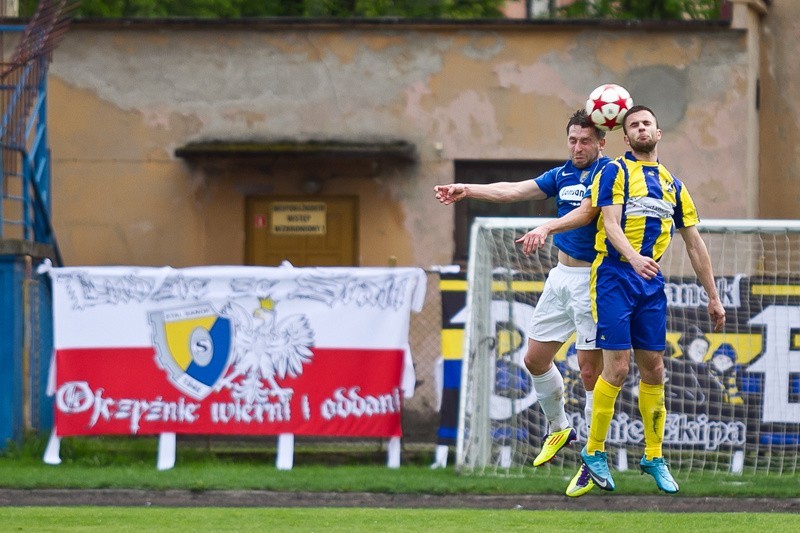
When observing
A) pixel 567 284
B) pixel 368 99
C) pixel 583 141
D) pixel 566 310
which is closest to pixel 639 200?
pixel 583 141

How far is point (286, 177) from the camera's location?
1642 centimetres

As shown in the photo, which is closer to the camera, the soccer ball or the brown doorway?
the soccer ball

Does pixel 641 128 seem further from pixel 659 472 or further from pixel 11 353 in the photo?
pixel 11 353

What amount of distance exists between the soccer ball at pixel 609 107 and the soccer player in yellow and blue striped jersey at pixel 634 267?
184 mm

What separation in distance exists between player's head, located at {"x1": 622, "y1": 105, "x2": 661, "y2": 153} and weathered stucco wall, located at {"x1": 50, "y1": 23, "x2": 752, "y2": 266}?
26.7ft

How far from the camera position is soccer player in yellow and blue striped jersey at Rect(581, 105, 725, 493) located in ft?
26.5

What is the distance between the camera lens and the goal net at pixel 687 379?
12.1 meters

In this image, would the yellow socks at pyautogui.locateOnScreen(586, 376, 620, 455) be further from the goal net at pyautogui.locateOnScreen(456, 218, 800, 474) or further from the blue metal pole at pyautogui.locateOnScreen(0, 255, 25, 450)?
the blue metal pole at pyautogui.locateOnScreen(0, 255, 25, 450)

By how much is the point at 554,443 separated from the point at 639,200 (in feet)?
5.89

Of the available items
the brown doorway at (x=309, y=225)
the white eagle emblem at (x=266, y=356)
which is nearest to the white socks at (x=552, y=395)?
the white eagle emblem at (x=266, y=356)

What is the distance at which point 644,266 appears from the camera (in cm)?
788

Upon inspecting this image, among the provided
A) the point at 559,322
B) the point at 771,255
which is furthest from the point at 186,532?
the point at 771,255

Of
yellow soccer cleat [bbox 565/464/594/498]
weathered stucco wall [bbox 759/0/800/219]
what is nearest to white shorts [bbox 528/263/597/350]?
yellow soccer cleat [bbox 565/464/594/498]

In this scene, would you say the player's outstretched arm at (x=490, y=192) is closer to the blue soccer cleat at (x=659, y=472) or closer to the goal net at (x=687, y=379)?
the blue soccer cleat at (x=659, y=472)
